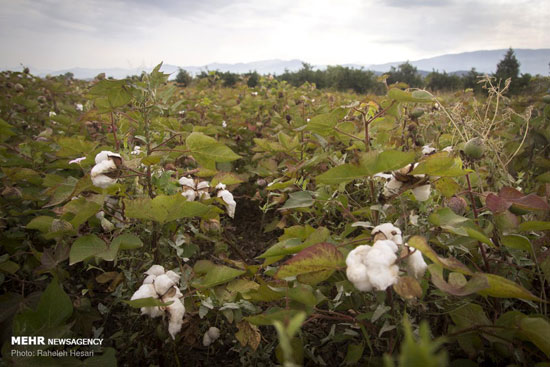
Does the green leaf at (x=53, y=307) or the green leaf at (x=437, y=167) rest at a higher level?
the green leaf at (x=437, y=167)

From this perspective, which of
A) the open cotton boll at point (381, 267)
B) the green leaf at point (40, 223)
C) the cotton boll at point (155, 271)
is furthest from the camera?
the green leaf at point (40, 223)

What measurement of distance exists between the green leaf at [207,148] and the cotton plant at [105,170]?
0.20 metres

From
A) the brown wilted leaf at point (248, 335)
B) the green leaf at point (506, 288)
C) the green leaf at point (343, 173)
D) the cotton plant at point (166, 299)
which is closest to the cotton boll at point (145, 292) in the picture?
the cotton plant at point (166, 299)

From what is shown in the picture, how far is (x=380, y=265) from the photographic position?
1.92 feet

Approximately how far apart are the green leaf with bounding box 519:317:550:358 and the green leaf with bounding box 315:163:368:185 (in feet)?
1.32

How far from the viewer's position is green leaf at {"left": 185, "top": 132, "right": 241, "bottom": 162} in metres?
0.98

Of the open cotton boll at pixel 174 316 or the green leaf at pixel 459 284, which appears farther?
the open cotton boll at pixel 174 316

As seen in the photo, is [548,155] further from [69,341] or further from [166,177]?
[69,341]

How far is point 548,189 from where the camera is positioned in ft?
3.37

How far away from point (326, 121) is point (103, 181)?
63cm

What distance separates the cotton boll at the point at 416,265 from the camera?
24.9 inches

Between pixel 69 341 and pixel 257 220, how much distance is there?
61.7 inches

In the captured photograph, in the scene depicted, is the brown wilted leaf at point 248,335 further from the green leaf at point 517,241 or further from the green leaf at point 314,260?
the green leaf at point 517,241

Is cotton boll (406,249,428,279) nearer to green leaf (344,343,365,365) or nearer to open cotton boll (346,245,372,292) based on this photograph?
open cotton boll (346,245,372,292)
